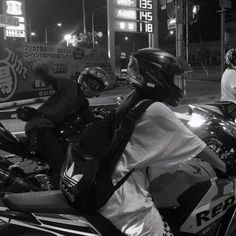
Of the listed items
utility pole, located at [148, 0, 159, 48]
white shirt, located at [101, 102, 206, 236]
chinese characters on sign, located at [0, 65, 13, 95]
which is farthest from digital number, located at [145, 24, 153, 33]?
white shirt, located at [101, 102, 206, 236]

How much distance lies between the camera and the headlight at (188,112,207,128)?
19.4ft

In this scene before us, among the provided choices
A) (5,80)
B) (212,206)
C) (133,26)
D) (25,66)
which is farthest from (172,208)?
(133,26)

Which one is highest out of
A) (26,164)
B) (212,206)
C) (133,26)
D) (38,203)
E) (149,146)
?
(133,26)

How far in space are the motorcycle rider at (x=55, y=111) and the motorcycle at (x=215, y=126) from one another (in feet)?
4.52

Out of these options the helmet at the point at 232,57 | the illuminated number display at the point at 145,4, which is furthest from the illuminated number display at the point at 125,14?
the helmet at the point at 232,57

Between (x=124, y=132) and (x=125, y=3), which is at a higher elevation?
(x=125, y=3)

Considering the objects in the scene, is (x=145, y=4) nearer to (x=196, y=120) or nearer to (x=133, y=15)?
(x=133, y=15)

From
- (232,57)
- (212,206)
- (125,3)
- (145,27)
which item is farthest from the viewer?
(145,27)

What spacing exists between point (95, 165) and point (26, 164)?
2.99 metres

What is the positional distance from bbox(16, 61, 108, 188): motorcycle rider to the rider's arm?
7.93 ft

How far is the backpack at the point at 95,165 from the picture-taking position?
2176mm

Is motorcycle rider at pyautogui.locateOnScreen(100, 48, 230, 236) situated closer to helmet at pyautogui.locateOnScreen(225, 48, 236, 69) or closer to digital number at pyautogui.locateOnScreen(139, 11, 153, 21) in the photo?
helmet at pyautogui.locateOnScreen(225, 48, 236, 69)

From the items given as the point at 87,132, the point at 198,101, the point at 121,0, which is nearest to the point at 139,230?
the point at 87,132

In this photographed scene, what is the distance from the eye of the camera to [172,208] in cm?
252
